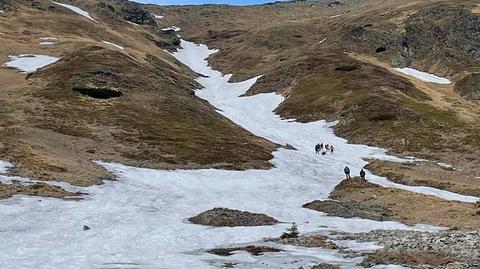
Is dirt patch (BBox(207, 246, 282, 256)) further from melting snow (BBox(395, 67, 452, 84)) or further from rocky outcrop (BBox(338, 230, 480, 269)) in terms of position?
melting snow (BBox(395, 67, 452, 84))

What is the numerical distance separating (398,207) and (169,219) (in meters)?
22.2

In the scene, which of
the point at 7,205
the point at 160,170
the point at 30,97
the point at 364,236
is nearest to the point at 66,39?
the point at 30,97

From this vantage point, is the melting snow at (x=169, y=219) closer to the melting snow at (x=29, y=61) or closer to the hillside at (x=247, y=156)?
the hillside at (x=247, y=156)

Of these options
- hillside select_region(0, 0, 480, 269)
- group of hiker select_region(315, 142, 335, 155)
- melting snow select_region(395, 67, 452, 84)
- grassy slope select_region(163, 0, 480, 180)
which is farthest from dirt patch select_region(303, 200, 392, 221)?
melting snow select_region(395, 67, 452, 84)

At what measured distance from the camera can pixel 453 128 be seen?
333 feet

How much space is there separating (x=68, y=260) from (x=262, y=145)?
204ft

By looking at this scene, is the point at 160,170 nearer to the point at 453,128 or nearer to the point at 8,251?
the point at 8,251

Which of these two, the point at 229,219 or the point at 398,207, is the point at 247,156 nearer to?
the point at 398,207

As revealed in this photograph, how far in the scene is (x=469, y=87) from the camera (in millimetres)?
133000

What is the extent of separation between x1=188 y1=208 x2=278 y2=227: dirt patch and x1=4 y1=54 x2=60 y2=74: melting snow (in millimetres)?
88298

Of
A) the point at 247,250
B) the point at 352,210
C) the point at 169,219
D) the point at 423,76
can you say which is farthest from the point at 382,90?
the point at 247,250

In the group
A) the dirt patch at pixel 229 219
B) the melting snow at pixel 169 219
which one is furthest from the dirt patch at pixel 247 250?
the dirt patch at pixel 229 219

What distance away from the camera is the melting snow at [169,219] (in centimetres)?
2630

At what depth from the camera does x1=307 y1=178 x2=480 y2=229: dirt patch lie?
4316cm
